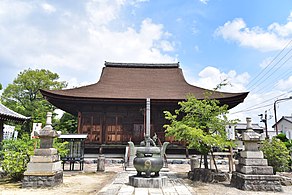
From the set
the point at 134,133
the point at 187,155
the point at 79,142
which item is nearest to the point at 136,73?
the point at 134,133

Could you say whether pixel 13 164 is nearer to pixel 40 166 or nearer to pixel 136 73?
pixel 40 166

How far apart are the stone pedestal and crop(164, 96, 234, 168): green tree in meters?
0.76

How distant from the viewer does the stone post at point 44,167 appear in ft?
22.3

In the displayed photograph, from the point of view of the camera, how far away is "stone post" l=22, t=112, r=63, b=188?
680cm

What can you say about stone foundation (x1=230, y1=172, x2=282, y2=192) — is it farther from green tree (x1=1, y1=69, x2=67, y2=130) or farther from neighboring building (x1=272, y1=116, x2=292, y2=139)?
neighboring building (x1=272, y1=116, x2=292, y2=139)

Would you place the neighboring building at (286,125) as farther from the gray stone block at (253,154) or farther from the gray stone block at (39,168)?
the gray stone block at (39,168)

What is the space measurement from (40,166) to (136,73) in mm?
14714

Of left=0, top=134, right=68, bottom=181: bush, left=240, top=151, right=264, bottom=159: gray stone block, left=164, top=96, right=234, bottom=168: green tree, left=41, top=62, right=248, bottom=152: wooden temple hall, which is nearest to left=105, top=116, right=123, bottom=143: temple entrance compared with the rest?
left=41, top=62, right=248, bottom=152: wooden temple hall

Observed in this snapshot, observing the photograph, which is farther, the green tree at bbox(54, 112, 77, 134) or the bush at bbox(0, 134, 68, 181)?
the green tree at bbox(54, 112, 77, 134)

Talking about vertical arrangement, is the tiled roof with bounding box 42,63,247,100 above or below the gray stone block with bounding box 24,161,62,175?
above

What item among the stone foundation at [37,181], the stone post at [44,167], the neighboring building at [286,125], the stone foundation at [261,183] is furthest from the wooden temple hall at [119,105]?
the neighboring building at [286,125]

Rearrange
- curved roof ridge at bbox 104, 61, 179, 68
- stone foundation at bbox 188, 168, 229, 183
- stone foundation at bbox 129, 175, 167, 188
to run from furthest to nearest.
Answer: curved roof ridge at bbox 104, 61, 179, 68, stone foundation at bbox 188, 168, 229, 183, stone foundation at bbox 129, 175, 167, 188

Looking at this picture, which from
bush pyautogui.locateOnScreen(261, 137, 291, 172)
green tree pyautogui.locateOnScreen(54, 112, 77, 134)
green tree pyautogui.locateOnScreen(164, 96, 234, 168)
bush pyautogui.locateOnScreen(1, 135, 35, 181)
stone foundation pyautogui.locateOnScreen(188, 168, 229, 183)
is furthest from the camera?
green tree pyautogui.locateOnScreen(54, 112, 77, 134)

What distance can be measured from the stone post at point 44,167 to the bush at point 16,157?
2.94 ft
